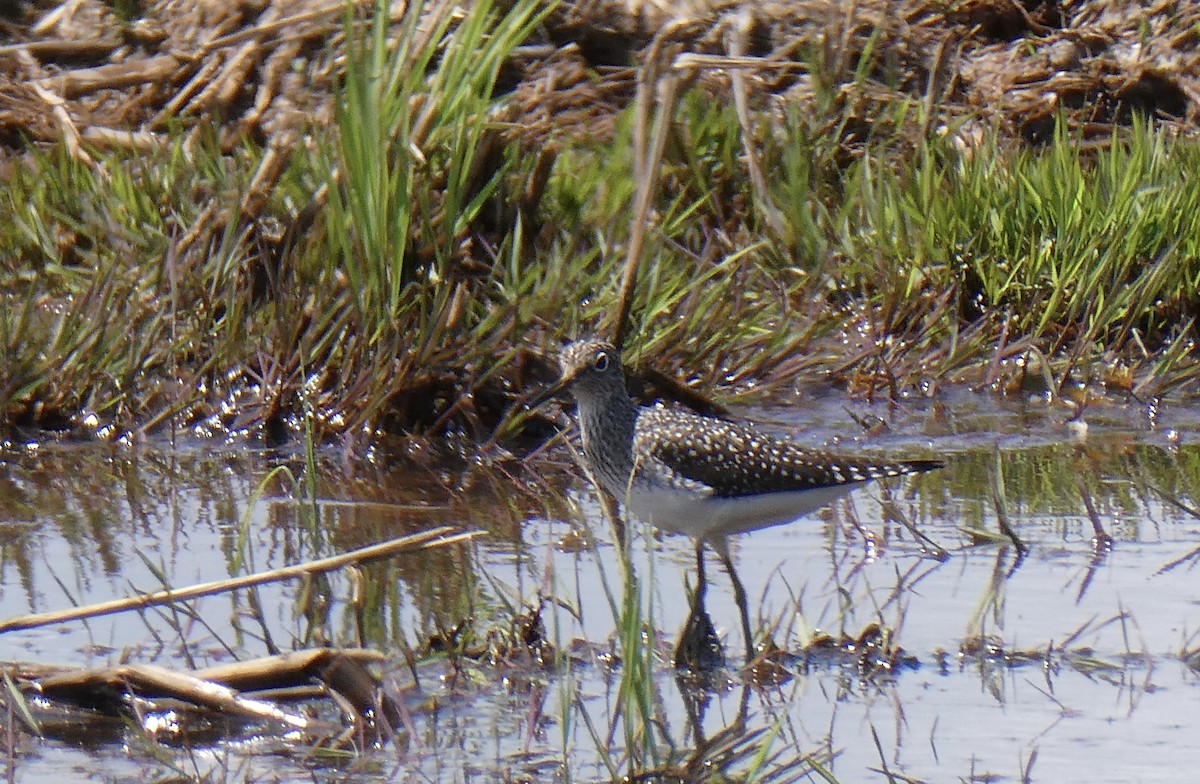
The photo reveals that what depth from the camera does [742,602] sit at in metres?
5.08

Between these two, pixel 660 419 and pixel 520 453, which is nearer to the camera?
pixel 660 419

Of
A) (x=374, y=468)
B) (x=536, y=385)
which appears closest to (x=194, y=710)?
(x=374, y=468)

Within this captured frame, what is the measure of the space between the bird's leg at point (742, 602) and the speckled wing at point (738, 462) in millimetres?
186

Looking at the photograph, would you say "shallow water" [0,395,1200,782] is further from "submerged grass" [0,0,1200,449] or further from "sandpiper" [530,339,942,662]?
"submerged grass" [0,0,1200,449]

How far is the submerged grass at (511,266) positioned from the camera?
694cm

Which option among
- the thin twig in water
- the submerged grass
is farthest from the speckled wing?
the submerged grass

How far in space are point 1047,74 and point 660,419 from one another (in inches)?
206

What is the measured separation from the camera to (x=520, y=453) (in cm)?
696

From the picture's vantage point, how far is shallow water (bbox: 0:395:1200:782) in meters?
4.15

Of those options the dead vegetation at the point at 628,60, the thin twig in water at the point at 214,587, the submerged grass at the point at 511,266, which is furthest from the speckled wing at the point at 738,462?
the dead vegetation at the point at 628,60

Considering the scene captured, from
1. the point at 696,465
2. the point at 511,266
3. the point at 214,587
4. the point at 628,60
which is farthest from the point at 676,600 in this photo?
the point at 628,60

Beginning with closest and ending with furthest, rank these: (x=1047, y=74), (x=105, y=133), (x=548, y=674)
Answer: (x=548, y=674) → (x=105, y=133) → (x=1047, y=74)

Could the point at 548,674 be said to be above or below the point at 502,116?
below

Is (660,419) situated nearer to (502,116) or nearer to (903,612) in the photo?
(903,612)
